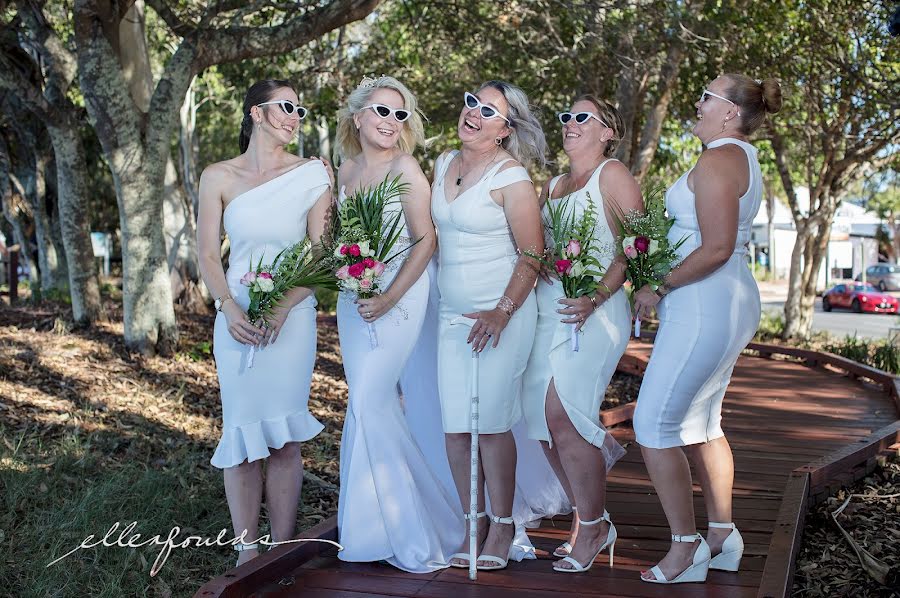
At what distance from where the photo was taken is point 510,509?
17.1 ft

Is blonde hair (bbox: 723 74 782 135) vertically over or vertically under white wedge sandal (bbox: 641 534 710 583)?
over

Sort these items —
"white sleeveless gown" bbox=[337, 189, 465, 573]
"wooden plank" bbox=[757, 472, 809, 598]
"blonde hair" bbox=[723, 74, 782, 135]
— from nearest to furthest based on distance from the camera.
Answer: "wooden plank" bbox=[757, 472, 809, 598] → "blonde hair" bbox=[723, 74, 782, 135] → "white sleeveless gown" bbox=[337, 189, 465, 573]

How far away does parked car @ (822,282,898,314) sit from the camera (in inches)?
1487

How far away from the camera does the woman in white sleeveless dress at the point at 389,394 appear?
511 centimetres

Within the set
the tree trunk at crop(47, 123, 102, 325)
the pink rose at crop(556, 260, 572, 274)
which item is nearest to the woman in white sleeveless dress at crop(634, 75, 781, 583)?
the pink rose at crop(556, 260, 572, 274)

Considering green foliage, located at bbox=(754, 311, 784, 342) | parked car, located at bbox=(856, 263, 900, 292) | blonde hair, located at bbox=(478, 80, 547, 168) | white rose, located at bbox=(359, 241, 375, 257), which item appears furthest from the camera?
parked car, located at bbox=(856, 263, 900, 292)

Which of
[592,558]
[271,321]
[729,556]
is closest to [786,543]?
[729,556]

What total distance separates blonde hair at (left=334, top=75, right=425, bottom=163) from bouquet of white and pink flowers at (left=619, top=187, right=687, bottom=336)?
127cm

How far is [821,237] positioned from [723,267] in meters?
17.4

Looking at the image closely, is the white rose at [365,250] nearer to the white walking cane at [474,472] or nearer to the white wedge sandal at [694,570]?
the white walking cane at [474,472]

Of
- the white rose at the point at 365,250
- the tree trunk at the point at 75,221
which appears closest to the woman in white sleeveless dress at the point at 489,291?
the white rose at the point at 365,250

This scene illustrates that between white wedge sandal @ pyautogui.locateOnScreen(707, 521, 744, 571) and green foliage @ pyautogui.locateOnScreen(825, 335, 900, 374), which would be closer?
white wedge sandal @ pyautogui.locateOnScreen(707, 521, 744, 571)

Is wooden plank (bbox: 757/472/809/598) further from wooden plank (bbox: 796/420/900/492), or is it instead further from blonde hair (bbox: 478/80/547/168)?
blonde hair (bbox: 478/80/547/168)

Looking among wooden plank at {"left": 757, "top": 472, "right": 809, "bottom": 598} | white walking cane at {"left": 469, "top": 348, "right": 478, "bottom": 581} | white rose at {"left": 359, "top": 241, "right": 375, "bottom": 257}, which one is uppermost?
white rose at {"left": 359, "top": 241, "right": 375, "bottom": 257}
